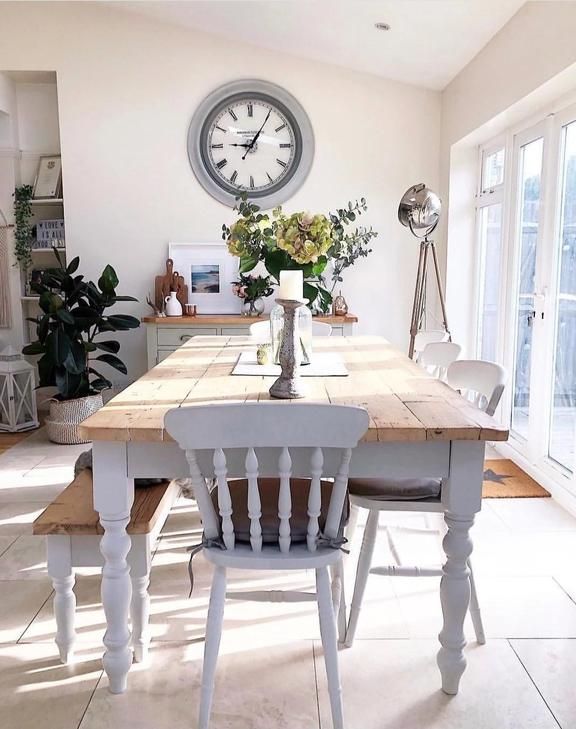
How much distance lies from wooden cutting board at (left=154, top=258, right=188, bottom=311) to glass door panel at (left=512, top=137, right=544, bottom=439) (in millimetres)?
2315

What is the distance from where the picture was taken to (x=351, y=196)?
4996mm

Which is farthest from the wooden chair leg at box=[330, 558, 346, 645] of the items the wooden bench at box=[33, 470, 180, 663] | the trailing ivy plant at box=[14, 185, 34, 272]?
the trailing ivy plant at box=[14, 185, 34, 272]

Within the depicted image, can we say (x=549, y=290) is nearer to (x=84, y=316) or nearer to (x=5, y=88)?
(x=84, y=316)

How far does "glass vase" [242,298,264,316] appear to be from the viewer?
4.85 meters

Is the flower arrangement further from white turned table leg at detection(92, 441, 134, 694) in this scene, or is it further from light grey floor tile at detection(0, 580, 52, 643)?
light grey floor tile at detection(0, 580, 52, 643)

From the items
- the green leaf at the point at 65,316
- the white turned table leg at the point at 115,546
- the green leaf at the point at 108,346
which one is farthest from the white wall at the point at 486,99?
the green leaf at the point at 65,316

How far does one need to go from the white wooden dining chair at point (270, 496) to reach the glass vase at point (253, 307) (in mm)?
3070

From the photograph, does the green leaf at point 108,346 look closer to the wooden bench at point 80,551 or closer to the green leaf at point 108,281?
the green leaf at point 108,281

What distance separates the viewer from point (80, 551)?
6.39 feet

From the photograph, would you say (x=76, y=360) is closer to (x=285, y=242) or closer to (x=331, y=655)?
(x=285, y=242)

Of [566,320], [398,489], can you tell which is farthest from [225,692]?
[566,320]

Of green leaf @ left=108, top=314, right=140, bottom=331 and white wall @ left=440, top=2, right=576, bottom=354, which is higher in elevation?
white wall @ left=440, top=2, right=576, bottom=354

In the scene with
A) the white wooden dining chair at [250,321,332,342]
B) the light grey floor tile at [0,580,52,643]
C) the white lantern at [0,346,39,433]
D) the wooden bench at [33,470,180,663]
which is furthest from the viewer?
the white lantern at [0,346,39,433]

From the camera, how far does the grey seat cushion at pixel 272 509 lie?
1708 millimetres
